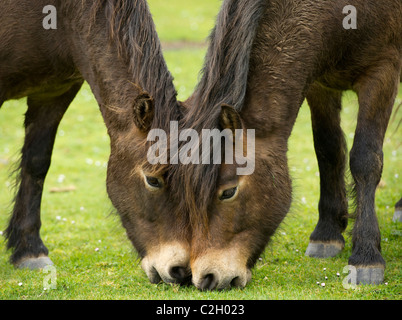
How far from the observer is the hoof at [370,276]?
5.35m

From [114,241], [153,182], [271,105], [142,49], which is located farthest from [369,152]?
[114,241]

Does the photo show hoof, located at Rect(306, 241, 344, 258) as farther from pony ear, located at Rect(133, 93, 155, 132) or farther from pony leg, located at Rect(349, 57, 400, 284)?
pony ear, located at Rect(133, 93, 155, 132)

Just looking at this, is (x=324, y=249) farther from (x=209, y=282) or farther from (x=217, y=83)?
(x=217, y=83)

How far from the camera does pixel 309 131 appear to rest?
578 inches

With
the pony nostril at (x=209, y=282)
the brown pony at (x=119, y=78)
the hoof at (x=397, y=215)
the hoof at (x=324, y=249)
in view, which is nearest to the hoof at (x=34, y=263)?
Result: the brown pony at (x=119, y=78)

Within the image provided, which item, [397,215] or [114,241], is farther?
[397,215]

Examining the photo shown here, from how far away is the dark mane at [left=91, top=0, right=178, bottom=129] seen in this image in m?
5.02

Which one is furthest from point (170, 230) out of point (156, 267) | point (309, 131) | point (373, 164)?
point (309, 131)

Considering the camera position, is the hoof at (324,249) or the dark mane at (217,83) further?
the hoof at (324,249)

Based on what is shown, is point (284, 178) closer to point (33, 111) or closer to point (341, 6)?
point (341, 6)

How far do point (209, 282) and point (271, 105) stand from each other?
1.54m

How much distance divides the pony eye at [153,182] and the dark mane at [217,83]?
0.12 m

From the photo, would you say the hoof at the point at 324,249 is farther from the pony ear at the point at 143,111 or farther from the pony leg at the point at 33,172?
the pony leg at the point at 33,172

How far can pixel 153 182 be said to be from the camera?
491cm
